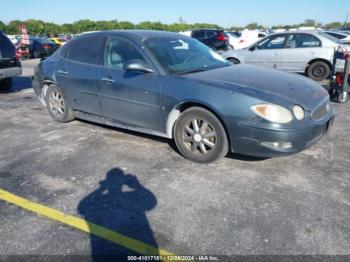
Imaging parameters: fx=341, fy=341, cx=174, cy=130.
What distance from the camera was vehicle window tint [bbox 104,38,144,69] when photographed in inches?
185

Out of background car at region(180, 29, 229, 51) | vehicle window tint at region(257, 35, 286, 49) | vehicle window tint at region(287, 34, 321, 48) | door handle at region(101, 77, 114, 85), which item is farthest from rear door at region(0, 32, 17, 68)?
background car at region(180, 29, 229, 51)

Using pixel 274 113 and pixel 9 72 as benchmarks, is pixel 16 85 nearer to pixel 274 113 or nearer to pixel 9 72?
pixel 9 72

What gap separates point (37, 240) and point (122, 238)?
700 mm

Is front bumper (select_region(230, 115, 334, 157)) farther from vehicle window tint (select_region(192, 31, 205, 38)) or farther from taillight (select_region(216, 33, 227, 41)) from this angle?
vehicle window tint (select_region(192, 31, 205, 38))

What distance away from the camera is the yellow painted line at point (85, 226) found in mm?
2664

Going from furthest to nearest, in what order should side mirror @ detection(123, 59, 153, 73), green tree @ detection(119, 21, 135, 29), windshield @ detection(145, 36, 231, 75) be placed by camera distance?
1. green tree @ detection(119, 21, 135, 29)
2. windshield @ detection(145, 36, 231, 75)
3. side mirror @ detection(123, 59, 153, 73)

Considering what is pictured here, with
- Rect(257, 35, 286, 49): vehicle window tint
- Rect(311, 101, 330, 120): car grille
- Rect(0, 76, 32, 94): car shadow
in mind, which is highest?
Rect(257, 35, 286, 49): vehicle window tint

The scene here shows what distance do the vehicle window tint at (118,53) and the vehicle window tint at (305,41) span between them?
6.87 metres

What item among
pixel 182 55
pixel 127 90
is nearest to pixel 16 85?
pixel 127 90

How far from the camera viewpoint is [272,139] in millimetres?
3654

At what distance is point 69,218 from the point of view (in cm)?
312

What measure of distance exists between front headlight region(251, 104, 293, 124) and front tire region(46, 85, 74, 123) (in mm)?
3490

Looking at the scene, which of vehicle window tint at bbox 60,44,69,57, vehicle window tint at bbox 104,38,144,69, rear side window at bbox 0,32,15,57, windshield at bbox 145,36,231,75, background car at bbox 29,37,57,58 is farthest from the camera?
background car at bbox 29,37,57,58

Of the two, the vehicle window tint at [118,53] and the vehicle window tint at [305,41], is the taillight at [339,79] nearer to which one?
the vehicle window tint at [305,41]
